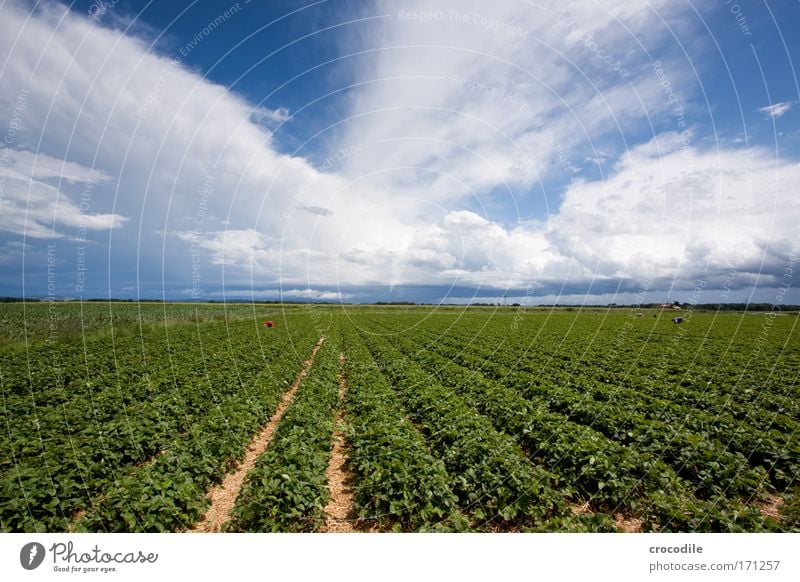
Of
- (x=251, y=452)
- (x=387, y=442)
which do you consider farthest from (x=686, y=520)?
(x=251, y=452)

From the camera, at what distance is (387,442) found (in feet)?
36.6

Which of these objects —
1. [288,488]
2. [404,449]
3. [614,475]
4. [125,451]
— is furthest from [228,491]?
[614,475]

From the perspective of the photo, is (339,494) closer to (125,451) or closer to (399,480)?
(399,480)

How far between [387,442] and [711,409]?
1457 cm

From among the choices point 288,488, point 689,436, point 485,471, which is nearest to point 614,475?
point 485,471

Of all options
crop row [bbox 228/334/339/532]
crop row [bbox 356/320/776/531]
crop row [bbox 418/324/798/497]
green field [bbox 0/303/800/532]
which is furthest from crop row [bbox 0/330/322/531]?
crop row [bbox 418/324/798/497]

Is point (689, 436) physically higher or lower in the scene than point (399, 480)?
lower

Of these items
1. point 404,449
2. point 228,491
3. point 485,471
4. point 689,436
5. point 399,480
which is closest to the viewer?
point 399,480

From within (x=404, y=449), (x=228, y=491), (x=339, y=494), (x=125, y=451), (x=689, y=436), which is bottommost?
(x=339, y=494)

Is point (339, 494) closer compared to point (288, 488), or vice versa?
point (288, 488)

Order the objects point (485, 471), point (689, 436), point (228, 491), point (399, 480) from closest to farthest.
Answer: point (399, 480)
point (485, 471)
point (228, 491)
point (689, 436)

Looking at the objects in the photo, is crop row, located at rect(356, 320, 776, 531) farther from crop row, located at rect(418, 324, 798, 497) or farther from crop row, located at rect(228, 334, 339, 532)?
crop row, located at rect(228, 334, 339, 532)
